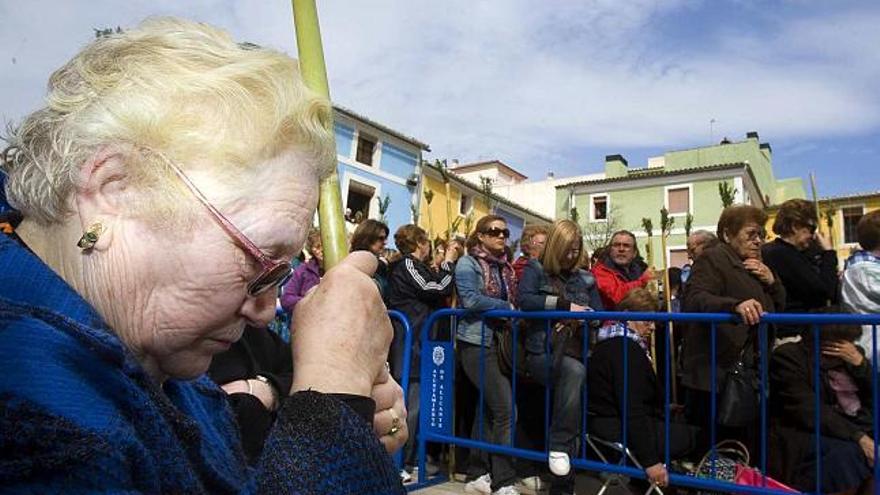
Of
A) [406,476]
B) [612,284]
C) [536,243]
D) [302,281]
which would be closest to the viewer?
[406,476]

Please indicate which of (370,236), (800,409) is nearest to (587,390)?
(800,409)

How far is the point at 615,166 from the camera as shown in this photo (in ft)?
140

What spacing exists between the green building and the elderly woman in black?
105 feet

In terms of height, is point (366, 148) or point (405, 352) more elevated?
point (366, 148)

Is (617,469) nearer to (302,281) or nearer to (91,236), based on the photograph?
(302,281)

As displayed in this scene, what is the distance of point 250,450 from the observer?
1478 mm

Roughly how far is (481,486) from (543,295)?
140 cm

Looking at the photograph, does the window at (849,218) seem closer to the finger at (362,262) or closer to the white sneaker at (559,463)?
the white sneaker at (559,463)

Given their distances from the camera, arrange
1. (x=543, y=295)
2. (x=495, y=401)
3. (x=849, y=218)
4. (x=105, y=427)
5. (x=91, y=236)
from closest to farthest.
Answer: (x=105, y=427), (x=91, y=236), (x=543, y=295), (x=495, y=401), (x=849, y=218)

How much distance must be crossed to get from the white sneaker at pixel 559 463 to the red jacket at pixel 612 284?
5.09 feet

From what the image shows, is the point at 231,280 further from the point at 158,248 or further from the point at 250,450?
the point at 250,450

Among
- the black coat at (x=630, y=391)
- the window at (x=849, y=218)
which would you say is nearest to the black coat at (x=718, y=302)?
the black coat at (x=630, y=391)

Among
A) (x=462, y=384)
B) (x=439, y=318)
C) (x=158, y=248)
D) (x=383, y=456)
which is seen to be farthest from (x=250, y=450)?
(x=462, y=384)

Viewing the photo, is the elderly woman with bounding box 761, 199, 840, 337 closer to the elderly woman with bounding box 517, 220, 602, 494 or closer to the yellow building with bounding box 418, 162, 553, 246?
the elderly woman with bounding box 517, 220, 602, 494
